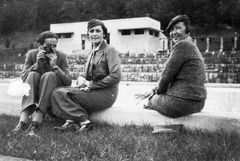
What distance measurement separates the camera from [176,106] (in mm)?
2791

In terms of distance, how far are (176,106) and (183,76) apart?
0.31m

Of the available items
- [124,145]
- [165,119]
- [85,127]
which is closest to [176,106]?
[165,119]

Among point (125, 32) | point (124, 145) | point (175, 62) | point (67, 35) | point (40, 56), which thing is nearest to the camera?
point (124, 145)

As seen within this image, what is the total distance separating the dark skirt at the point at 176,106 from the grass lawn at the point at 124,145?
0.20 metres

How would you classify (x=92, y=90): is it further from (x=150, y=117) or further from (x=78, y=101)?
(x=150, y=117)

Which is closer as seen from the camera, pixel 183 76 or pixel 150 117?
pixel 183 76

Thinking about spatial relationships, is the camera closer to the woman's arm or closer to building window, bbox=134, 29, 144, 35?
the woman's arm

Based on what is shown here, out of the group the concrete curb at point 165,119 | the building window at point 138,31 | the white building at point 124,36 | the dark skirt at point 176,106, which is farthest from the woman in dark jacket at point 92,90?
the building window at point 138,31

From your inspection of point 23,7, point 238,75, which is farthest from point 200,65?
point 23,7

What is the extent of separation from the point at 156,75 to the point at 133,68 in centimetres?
206

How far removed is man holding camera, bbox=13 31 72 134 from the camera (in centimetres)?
303

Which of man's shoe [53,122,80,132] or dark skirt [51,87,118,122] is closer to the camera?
man's shoe [53,122,80,132]

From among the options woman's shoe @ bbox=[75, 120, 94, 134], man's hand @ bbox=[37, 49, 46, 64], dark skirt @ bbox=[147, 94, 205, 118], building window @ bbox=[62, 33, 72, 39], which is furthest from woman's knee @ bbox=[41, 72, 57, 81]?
building window @ bbox=[62, 33, 72, 39]

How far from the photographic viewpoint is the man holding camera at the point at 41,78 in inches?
119
